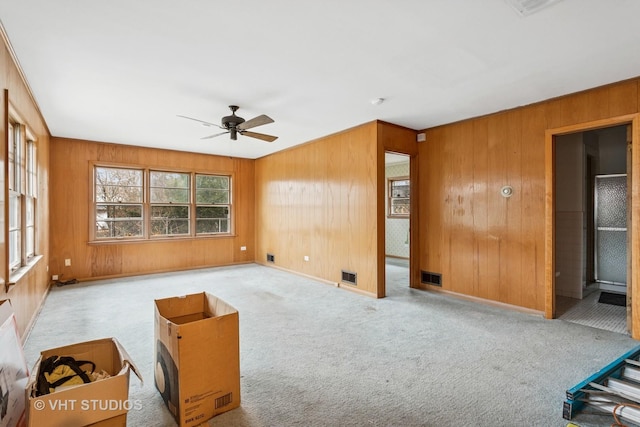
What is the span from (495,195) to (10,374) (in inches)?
184

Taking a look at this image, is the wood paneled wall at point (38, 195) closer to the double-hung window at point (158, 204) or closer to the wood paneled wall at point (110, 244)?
the wood paneled wall at point (110, 244)

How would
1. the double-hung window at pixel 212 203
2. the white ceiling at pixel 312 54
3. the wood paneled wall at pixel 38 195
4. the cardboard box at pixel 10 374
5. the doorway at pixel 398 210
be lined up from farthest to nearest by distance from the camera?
the doorway at pixel 398 210, the double-hung window at pixel 212 203, the wood paneled wall at pixel 38 195, the white ceiling at pixel 312 54, the cardboard box at pixel 10 374

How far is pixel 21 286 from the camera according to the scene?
9.89ft

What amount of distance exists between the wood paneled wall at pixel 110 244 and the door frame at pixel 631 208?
5.82 metres

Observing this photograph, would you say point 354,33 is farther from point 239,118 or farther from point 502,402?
point 502,402

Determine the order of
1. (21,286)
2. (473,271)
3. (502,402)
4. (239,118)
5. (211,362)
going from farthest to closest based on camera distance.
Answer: (473,271)
(239,118)
(21,286)
(502,402)
(211,362)

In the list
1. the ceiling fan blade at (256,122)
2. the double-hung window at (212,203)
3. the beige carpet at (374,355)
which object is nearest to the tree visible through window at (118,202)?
the double-hung window at (212,203)

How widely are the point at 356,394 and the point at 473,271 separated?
2911mm

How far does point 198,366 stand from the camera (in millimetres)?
1772

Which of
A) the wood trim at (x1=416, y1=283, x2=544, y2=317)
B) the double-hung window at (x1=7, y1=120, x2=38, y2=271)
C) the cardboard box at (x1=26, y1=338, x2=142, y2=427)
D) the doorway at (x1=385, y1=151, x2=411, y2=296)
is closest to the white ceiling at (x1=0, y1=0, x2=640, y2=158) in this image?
the double-hung window at (x1=7, y1=120, x2=38, y2=271)

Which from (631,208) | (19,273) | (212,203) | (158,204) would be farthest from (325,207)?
(19,273)

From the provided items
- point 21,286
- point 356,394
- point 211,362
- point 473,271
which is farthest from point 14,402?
point 473,271

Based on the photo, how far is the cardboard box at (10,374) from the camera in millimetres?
1451

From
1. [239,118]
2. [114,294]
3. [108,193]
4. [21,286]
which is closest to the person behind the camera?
[21,286]
